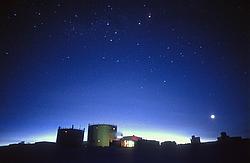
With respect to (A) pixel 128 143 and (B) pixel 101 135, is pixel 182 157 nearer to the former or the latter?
(A) pixel 128 143

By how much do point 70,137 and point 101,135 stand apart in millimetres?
13534

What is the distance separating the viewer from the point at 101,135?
61.8m

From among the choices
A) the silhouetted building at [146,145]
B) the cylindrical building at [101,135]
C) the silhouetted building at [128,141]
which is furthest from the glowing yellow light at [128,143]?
the silhouetted building at [146,145]

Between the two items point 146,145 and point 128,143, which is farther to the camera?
point 128,143

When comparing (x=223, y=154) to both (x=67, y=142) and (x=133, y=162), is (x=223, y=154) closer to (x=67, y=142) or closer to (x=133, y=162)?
(x=133, y=162)

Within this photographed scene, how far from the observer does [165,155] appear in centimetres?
2742

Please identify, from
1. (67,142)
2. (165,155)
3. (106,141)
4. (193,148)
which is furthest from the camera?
(106,141)

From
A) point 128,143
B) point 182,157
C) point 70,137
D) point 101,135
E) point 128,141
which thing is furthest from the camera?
point 101,135

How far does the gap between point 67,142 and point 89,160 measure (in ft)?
74.6

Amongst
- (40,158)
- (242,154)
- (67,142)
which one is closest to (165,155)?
(242,154)

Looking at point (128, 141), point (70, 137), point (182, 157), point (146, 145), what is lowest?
point (182, 157)

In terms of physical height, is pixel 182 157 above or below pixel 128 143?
below

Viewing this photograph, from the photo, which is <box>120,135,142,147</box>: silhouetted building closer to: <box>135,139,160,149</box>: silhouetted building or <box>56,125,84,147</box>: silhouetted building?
<box>56,125,84,147</box>: silhouetted building

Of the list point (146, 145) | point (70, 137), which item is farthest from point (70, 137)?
point (146, 145)
